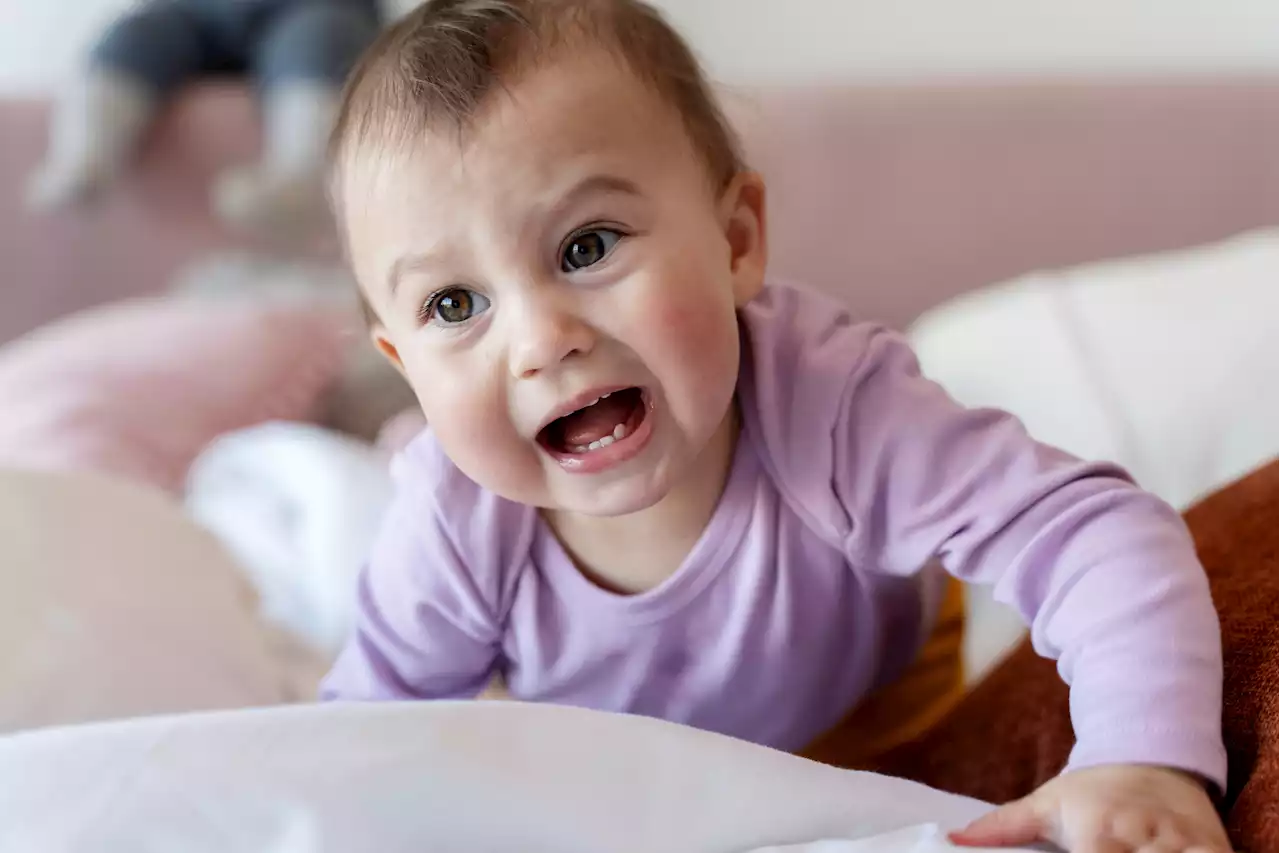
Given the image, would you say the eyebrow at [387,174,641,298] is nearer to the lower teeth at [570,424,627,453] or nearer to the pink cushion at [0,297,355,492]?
the lower teeth at [570,424,627,453]

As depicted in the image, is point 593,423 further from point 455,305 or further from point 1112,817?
point 1112,817

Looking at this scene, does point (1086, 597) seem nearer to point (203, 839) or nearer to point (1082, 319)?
point (203, 839)

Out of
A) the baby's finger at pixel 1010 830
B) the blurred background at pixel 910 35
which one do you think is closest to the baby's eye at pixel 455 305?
the baby's finger at pixel 1010 830

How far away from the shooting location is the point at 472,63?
0.56 meters

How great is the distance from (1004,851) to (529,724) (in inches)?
7.7

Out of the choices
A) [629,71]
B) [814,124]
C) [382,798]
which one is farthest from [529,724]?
[814,124]

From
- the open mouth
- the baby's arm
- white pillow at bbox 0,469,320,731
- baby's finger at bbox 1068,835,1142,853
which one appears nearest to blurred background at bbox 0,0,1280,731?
white pillow at bbox 0,469,320,731

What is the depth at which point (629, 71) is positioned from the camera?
0.58 m

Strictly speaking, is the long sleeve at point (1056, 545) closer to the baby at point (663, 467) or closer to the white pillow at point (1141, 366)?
the baby at point (663, 467)

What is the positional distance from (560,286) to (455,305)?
0.18 ft

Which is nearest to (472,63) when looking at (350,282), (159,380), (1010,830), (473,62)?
(473,62)

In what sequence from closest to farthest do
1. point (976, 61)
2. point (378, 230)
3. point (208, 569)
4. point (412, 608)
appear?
1. point (378, 230)
2. point (412, 608)
3. point (208, 569)
4. point (976, 61)

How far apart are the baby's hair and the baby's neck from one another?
0.15 meters

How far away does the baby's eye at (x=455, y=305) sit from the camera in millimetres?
565
